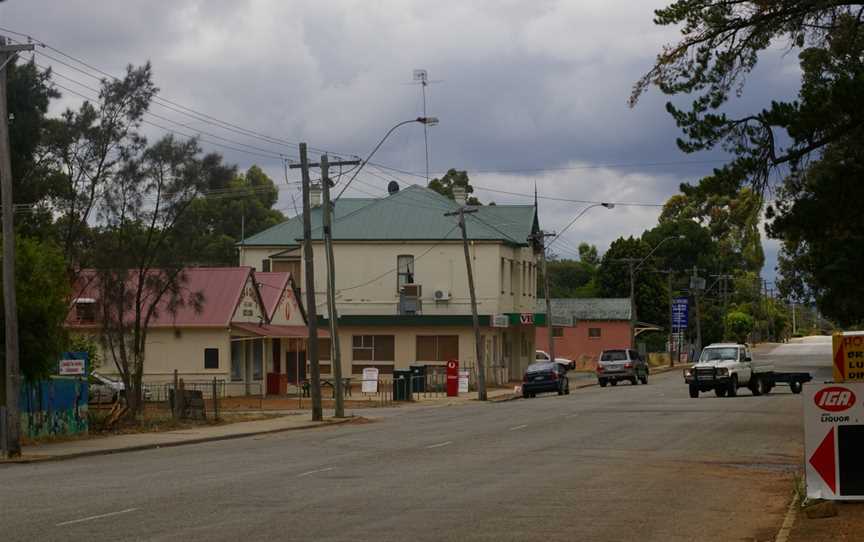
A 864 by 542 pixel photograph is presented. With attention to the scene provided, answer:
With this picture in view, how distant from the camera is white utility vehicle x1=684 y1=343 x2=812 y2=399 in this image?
4834 centimetres

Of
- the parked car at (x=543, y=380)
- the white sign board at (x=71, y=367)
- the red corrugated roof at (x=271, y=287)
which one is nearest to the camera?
the white sign board at (x=71, y=367)

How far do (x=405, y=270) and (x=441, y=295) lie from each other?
252cm

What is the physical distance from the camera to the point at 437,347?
6994cm

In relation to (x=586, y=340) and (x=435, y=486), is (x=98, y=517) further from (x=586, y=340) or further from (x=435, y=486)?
(x=586, y=340)

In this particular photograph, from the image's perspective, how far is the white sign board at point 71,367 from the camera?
3095cm

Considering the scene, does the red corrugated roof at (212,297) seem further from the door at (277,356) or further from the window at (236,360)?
the door at (277,356)

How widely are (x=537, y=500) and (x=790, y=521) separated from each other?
335cm

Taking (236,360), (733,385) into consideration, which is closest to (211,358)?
(236,360)

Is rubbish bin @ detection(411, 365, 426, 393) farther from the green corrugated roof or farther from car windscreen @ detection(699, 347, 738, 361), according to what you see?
the green corrugated roof

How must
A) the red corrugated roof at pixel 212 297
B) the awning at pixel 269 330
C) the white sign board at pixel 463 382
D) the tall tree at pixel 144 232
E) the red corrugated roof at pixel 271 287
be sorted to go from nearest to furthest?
1. the tall tree at pixel 144 232
2. the red corrugated roof at pixel 212 297
3. the awning at pixel 269 330
4. the red corrugated roof at pixel 271 287
5. the white sign board at pixel 463 382

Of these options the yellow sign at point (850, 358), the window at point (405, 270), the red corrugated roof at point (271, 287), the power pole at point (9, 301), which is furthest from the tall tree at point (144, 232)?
the window at point (405, 270)

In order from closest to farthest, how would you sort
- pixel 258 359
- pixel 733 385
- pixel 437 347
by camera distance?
pixel 733 385 → pixel 258 359 → pixel 437 347

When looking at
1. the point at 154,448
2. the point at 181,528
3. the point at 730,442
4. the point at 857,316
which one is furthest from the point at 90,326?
the point at 181,528

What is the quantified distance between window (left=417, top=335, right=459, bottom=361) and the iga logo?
54.8 m
